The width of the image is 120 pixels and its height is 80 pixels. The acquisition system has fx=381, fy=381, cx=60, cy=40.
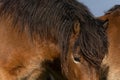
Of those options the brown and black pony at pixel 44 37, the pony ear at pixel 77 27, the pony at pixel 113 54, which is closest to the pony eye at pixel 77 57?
the brown and black pony at pixel 44 37

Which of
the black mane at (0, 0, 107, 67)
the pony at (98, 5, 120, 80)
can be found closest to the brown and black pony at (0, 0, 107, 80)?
the black mane at (0, 0, 107, 67)

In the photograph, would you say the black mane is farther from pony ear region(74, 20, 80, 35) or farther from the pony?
the pony

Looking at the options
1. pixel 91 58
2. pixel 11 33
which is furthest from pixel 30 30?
pixel 91 58

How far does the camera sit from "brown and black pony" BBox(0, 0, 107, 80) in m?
6.02

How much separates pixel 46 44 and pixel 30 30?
365mm

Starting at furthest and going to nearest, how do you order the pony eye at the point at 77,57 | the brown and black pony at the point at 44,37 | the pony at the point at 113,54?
the pony at the point at 113,54 < the brown and black pony at the point at 44,37 < the pony eye at the point at 77,57

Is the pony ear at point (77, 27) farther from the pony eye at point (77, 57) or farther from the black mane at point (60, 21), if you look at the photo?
the pony eye at point (77, 57)

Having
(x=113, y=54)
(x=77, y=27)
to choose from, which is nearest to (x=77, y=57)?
(x=77, y=27)

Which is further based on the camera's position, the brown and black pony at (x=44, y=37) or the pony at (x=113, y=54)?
the pony at (x=113, y=54)

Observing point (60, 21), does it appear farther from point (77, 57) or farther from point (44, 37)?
point (77, 57)

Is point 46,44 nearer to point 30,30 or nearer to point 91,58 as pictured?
point 30,30

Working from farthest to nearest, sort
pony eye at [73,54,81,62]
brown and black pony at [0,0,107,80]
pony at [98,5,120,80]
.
Result: pony at [98,5,120,80] < brown and black pony at [0,0,107,80] < pony eye at [73,54,81,62]

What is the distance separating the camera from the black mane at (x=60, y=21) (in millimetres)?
5934

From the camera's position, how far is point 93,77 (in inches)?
226
